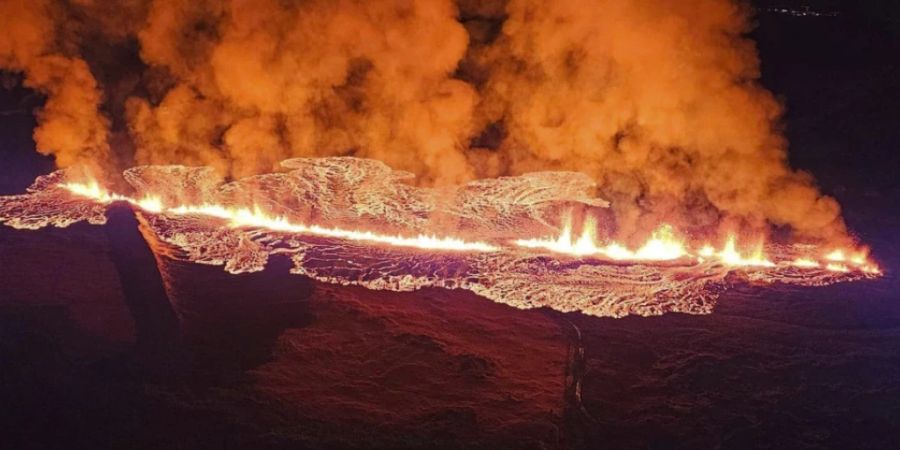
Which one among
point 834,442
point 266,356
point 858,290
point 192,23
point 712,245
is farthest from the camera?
point 192,23

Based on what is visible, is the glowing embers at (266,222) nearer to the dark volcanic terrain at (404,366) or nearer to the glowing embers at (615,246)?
the glowing embers at (615,246)

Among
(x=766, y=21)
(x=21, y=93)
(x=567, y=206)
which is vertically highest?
(x=766, y=21)

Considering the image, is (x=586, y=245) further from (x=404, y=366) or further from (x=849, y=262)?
(x=404, y=366)

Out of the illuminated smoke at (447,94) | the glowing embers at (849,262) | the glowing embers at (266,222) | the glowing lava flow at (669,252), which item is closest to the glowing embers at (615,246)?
the glowing lava flow at (669,252)

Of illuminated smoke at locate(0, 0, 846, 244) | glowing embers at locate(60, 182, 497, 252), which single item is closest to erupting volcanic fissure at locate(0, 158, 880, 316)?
glowing embers at locate(60, 182, 497, 252)

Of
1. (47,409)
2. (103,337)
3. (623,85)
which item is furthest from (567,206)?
Answer: (47,409)

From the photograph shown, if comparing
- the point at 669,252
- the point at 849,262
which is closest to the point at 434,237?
the point at 669,252

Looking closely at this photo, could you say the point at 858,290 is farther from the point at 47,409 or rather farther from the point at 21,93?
the point at 21,93
